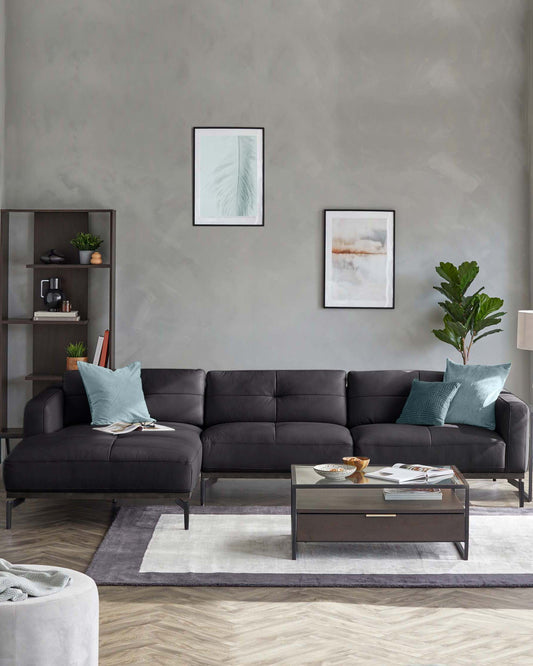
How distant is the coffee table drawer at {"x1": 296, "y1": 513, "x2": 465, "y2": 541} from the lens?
4191 millimetres

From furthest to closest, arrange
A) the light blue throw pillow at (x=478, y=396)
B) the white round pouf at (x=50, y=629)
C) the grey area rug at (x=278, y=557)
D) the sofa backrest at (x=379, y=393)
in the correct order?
1. the sofa backrest at (x=379, y=393)
2. the light blue throw pillow at (x=478, y=396)
3. the grey area rug at (x=278, y=557)
4. the white round pouf at (x=50, y=629)

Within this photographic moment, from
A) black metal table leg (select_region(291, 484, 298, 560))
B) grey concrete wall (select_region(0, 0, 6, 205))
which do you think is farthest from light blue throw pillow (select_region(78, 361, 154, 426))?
grey concrete wall (select_region(0, 0, 6, 205))

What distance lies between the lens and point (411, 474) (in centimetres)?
438

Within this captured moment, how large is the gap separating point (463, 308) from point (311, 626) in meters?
3.55

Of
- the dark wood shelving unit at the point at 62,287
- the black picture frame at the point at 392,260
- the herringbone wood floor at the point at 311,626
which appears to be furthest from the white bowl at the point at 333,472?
the dark wood shelving unit at the point at 62,287

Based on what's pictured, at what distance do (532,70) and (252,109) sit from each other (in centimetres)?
225

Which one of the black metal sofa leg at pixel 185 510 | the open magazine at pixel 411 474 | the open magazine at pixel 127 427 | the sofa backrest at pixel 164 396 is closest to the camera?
the open magazine at pixel 411 474

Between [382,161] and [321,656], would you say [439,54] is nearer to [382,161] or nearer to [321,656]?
[382,161]

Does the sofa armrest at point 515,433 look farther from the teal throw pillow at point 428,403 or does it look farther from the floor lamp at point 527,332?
the teal throw pillow at point 428,403

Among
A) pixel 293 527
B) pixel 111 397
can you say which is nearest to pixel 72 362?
pixel 111 397

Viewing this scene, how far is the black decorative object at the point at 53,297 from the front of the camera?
649 centimetres

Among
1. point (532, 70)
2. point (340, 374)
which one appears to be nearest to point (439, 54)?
point (532, 70)

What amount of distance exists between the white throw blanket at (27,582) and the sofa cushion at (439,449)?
2782 mm

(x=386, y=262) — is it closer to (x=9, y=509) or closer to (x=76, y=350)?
(x=76, y=350)
